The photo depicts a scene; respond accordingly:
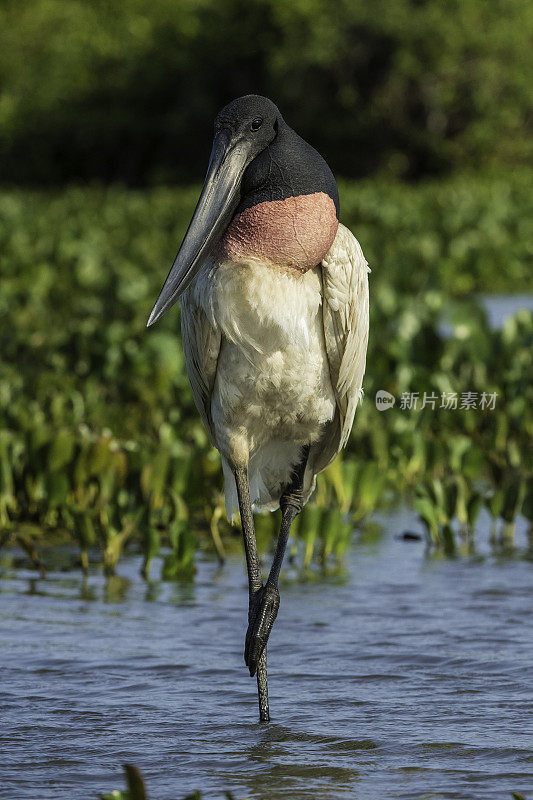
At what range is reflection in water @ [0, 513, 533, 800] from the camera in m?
3.39

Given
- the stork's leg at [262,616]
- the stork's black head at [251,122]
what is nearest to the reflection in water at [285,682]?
the stork's leg at [262,616]

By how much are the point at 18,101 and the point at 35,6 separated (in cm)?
917

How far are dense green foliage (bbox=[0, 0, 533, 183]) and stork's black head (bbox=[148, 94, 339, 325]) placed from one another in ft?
128

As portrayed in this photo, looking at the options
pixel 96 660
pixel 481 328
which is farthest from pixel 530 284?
pixel 96 660

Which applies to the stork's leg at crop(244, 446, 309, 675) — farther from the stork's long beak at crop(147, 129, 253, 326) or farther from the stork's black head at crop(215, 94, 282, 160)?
the stork's black head at crop(215, 94, 282, 160)

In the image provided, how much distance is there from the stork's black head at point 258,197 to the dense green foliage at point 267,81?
39.0 metres

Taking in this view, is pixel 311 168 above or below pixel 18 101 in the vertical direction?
below

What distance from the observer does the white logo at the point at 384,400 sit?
7924 millimetres

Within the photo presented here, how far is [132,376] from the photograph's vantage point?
8.57 m

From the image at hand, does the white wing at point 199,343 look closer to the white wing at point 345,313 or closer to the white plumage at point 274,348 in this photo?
the white plumage at point 274,348

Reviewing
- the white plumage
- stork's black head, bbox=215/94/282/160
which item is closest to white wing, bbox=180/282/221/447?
the white plumage

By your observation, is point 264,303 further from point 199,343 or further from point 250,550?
point 250,550

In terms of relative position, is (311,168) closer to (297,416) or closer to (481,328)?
(297,416)

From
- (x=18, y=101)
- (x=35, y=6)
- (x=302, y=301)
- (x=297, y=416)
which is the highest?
(x=35, y=6)
